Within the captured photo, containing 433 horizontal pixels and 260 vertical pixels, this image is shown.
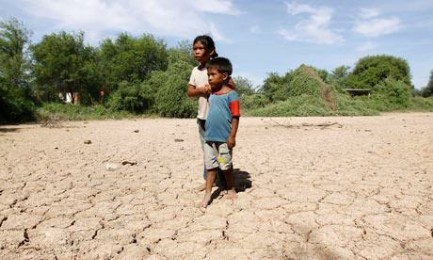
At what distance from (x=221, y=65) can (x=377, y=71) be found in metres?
50.4

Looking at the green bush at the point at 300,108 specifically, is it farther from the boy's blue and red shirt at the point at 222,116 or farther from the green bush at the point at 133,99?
the boy's blue and red shirt at the point at 222,116

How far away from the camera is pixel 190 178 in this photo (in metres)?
4.07

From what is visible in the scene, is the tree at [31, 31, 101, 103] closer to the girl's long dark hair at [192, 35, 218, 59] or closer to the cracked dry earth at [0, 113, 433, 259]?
the cracked dry earth at [0, 113, 433, 259]

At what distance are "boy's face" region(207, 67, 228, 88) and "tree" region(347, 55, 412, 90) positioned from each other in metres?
47.8

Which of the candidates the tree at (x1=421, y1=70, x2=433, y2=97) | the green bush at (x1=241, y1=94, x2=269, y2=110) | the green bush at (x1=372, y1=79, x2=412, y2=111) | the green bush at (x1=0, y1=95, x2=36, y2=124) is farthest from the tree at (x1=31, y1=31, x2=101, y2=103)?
the tree at (x1=421, y1=70, x2=433, y2=97)

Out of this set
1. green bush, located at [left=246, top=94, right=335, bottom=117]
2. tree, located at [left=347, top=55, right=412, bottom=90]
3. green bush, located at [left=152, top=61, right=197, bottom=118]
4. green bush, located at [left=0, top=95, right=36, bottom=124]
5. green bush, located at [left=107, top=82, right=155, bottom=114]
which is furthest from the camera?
tree, located at [left=347, top=55, right=412, bottom=90]

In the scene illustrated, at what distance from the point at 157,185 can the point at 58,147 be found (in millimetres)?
3639

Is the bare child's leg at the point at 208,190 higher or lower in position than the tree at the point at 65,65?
lower

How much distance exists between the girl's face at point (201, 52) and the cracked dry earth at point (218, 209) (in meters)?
1.28

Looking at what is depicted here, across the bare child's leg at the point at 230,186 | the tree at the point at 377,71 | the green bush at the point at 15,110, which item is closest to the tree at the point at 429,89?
the tree at the point at 377,71

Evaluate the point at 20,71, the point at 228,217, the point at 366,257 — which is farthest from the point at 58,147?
the point at 20,71

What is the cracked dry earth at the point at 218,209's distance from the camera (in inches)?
86.8

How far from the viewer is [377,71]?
1874 inches

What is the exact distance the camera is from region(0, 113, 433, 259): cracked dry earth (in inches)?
86.8
